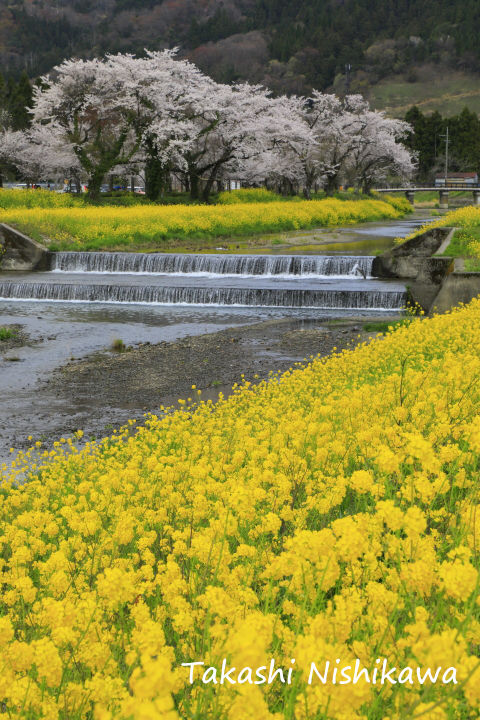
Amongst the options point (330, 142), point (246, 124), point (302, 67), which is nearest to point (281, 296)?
point (246, 124)

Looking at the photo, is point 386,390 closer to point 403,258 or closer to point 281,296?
point 281,296

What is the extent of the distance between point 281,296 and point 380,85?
15098 cm

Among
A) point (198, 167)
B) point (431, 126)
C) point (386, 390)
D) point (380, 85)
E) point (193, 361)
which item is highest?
point (380, 85)

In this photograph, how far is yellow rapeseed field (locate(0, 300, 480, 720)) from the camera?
189cm

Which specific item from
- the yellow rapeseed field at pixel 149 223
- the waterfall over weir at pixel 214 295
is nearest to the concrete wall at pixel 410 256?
the waterfall over weir at pixel 214 295

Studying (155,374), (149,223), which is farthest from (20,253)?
(155,374)

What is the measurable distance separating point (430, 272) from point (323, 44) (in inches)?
5856

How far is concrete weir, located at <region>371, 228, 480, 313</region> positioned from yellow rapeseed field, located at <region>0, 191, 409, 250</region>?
10.8 m

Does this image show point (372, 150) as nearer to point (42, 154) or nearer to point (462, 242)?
point (42, 154)

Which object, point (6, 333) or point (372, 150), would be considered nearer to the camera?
point (6, 333)

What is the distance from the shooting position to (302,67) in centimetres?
14762

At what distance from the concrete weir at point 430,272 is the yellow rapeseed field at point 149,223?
1082cm

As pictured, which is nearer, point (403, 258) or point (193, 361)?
point (193, 361)

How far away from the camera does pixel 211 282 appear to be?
21641 millimetres
